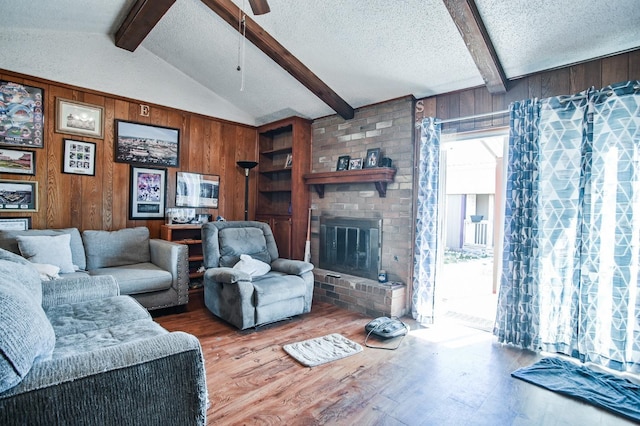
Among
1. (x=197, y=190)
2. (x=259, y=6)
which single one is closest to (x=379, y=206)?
(x=259, y=6)

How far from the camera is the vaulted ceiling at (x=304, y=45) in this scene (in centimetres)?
232

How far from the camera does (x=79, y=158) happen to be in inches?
141

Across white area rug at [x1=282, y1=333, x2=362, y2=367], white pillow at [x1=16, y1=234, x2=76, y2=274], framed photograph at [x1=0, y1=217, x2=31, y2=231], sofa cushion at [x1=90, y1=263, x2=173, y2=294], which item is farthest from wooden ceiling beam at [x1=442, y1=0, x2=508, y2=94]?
framed photograph at [x1=0, y1=217, x2=31, y2=231]

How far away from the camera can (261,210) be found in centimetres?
512

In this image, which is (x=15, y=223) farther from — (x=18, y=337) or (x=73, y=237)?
(x=18, y=337)

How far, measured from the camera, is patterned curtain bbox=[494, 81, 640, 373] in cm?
230

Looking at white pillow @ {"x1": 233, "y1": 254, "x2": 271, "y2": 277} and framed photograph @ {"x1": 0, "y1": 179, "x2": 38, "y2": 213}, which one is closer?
framed photograph @ {"x1": 0, "y1": 179, "x2": 38, "y2": 213}

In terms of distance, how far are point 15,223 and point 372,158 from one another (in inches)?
146

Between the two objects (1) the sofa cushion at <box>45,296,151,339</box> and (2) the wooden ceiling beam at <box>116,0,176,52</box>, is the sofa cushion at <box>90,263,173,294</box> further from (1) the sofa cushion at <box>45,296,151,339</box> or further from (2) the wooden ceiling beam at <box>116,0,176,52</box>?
(2) the wooden ceiling beam at <box>116,0,176,52</box>

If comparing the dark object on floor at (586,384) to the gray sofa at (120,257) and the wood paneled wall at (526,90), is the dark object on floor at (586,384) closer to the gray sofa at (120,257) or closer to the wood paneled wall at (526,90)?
the wood paneled wall at (526,90)

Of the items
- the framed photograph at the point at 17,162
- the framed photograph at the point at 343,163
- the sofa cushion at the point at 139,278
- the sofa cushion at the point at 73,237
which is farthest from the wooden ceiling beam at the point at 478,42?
the framed photograph at the point at 17,162

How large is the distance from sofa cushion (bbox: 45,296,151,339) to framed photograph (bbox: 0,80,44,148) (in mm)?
2151

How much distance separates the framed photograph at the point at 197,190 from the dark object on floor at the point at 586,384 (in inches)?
154

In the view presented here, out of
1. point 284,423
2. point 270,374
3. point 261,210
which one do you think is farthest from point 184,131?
point 284,423
